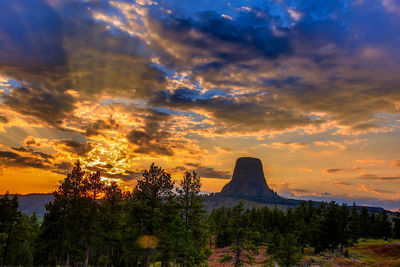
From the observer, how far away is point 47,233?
45.5 m

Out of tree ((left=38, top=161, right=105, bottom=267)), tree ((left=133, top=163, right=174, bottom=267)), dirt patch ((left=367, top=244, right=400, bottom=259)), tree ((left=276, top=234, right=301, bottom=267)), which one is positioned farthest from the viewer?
dirt patch ((left=367, top=244, right=400, bottom=259))

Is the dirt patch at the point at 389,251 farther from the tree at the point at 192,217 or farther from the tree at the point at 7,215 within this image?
the tree at the point at 7,215

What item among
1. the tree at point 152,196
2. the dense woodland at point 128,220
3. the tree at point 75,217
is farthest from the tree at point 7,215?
the tree at point 152,196

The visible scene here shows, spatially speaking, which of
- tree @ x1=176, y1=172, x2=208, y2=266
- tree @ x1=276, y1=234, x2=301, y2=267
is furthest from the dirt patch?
tree @ x1=176, y1=172, x2=208, y2=266

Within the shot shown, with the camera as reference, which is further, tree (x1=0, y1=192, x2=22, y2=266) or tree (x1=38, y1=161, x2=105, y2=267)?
tree (x1=0, y1=192, x2=22, y2=266)

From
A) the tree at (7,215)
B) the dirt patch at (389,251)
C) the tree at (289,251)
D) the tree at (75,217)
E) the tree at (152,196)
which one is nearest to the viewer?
the tree at (152,196)

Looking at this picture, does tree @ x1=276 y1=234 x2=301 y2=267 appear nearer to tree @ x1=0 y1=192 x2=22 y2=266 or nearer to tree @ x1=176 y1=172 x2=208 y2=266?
tree @ x1=176 y1=172 x2=208 y2=266

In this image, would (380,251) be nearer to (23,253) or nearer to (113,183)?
(113,183)

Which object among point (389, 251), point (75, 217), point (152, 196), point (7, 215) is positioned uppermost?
point (152, 196)

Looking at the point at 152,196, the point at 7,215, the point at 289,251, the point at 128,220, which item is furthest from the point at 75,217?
the point at 289,251

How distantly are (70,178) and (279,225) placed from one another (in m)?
75.3

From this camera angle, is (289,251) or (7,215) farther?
(289,251)

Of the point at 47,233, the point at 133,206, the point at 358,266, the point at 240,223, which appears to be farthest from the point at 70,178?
the point at 358,266

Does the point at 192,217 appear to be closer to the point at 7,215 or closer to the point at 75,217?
the point at 75,217
